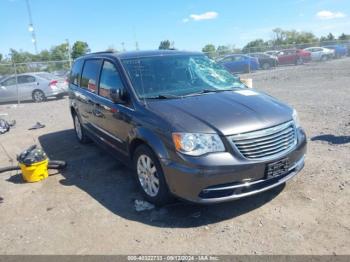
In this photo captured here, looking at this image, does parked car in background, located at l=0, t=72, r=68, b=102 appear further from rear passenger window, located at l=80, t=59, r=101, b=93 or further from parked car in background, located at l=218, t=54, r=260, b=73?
parked car in background, located at l=218, t=54, r=260, b=73

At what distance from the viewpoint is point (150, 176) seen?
4.22 meters

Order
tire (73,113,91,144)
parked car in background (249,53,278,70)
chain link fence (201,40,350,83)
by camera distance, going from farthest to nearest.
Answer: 1. parked car in background (249,53,278,70)
2. chain link fence (201,40,350,83)
3. tire (73,113,91,144)

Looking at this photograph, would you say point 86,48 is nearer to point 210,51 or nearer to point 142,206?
point 210,51

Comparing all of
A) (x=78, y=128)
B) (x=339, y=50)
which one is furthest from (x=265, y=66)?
(x=78, y=128)

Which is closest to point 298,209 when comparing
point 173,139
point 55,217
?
point 173,139

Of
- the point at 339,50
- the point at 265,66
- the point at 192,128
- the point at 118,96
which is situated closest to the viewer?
the point at 192,128

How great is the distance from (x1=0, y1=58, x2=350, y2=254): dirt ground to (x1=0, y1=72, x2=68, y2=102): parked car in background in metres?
11.4

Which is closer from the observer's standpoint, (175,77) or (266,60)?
(175,77)

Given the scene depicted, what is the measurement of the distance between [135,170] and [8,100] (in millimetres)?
14607

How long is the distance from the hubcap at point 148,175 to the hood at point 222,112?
63cm

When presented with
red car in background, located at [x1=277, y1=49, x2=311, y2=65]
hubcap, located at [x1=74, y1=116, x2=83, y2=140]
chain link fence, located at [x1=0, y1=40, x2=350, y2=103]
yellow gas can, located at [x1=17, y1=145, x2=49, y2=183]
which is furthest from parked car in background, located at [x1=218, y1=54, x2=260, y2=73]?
yellow gas can, located at [x1=17, y1=145, x2=49, y2=183]

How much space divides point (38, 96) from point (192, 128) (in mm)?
14919

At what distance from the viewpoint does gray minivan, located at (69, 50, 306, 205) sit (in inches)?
143

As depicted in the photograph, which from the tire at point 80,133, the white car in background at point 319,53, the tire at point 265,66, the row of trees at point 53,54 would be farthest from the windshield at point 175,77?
the row of trees at point 53,54
